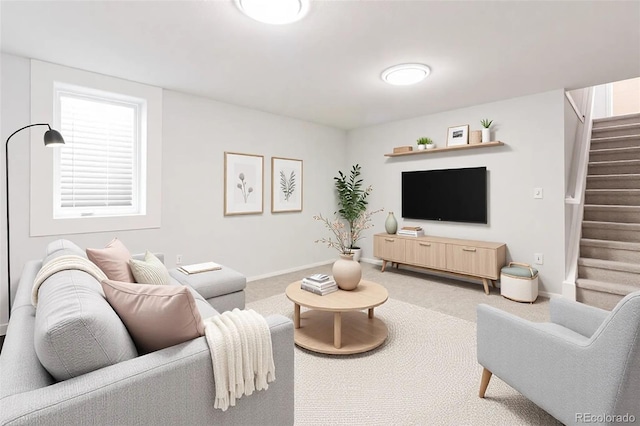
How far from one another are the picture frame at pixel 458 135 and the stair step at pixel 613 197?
5.59ft

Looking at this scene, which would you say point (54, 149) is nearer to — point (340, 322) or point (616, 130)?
point (340, 322)

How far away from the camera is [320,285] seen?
2.65 metres

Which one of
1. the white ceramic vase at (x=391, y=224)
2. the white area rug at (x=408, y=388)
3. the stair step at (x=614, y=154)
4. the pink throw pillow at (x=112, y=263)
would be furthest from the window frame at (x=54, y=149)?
the stair step at (x=614, y=154)

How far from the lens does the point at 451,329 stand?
2.84 m

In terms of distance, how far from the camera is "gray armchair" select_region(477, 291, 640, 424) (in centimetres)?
119

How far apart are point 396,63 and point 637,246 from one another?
3312 mm

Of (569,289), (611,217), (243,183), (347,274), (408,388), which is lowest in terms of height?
(408,388)

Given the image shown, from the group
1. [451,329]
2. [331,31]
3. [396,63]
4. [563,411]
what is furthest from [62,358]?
[396,63]

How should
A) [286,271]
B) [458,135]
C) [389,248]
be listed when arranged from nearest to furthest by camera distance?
[458,135] → [389,248] → [286,271]

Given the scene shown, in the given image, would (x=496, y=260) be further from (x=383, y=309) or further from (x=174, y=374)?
(x=174, y=374)

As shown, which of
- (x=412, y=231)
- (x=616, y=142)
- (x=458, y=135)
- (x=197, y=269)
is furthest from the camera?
(x=412, y=231)

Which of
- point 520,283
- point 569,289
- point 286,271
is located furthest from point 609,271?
point 286,271

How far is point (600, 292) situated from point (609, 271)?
0.95ft

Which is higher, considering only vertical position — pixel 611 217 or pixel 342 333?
pixel 611 217
